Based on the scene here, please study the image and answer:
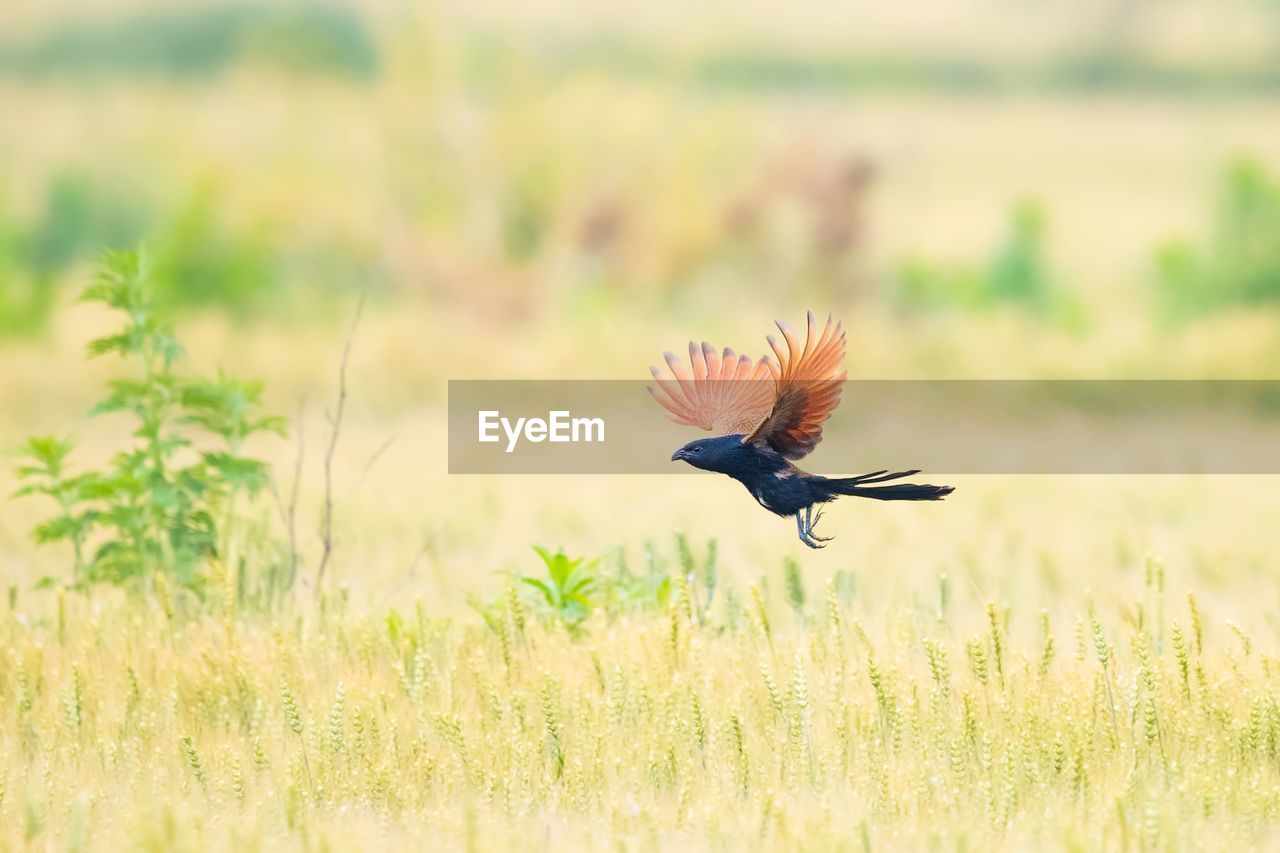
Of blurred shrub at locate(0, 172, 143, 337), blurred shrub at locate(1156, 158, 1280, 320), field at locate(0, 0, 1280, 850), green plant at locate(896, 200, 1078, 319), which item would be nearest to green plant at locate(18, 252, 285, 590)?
field at locate(0, 0, 1280, 850)

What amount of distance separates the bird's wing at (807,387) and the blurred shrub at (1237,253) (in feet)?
37.9

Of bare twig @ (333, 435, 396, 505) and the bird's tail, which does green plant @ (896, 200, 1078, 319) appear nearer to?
bare twig @ (333, 435, 396, 505)

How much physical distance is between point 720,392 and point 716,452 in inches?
7.0

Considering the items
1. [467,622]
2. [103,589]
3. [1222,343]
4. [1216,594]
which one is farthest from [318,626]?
[1222,343]

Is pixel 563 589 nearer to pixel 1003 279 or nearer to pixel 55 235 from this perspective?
pixel 1003 279

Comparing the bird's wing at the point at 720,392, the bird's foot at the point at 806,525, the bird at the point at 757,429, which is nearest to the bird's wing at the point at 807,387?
the bird at the point at 757,429

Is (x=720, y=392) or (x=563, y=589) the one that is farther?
(x=563, y=589)

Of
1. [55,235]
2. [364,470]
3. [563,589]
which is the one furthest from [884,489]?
[55,235]

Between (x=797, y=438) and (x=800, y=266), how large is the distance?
38.2ft

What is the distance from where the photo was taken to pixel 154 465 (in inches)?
246

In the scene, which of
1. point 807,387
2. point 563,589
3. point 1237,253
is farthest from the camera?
point 1237,253

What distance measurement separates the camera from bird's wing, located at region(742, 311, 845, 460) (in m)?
4.47

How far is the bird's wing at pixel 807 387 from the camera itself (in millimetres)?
4469

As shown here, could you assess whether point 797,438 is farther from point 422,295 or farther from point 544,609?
point 422,295
